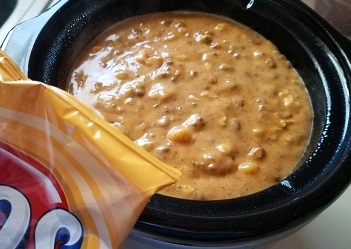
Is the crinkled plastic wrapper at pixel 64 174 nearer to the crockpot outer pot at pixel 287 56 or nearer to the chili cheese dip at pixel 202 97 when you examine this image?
the crockpot outer pot at pixel 287 56

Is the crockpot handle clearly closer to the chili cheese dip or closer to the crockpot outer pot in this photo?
the crockpot outer pot

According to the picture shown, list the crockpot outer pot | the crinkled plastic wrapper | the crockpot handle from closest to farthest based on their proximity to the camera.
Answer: the crinkled plastic wrapper → the crockpot outer pot → the crockpot handle

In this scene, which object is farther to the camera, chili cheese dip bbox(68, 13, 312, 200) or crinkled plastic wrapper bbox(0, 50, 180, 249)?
chili cheese dip bbox(68, 13, 312, 200)

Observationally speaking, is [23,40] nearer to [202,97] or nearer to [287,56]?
[202,97]

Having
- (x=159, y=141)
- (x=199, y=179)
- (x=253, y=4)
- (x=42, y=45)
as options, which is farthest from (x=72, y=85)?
(x=253, y=4)

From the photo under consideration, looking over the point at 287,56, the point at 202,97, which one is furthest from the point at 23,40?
the point at 287,56

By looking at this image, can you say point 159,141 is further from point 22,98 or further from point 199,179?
point 22,98

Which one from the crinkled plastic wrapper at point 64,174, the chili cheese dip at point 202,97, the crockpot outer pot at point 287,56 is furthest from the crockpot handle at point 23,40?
the crinkled plastic wrapper at point 64,174

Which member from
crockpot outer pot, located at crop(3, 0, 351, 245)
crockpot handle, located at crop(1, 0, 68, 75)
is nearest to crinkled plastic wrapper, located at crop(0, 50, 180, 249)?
crockpot outer pot, located at crop(3, 0, 351, 245)
